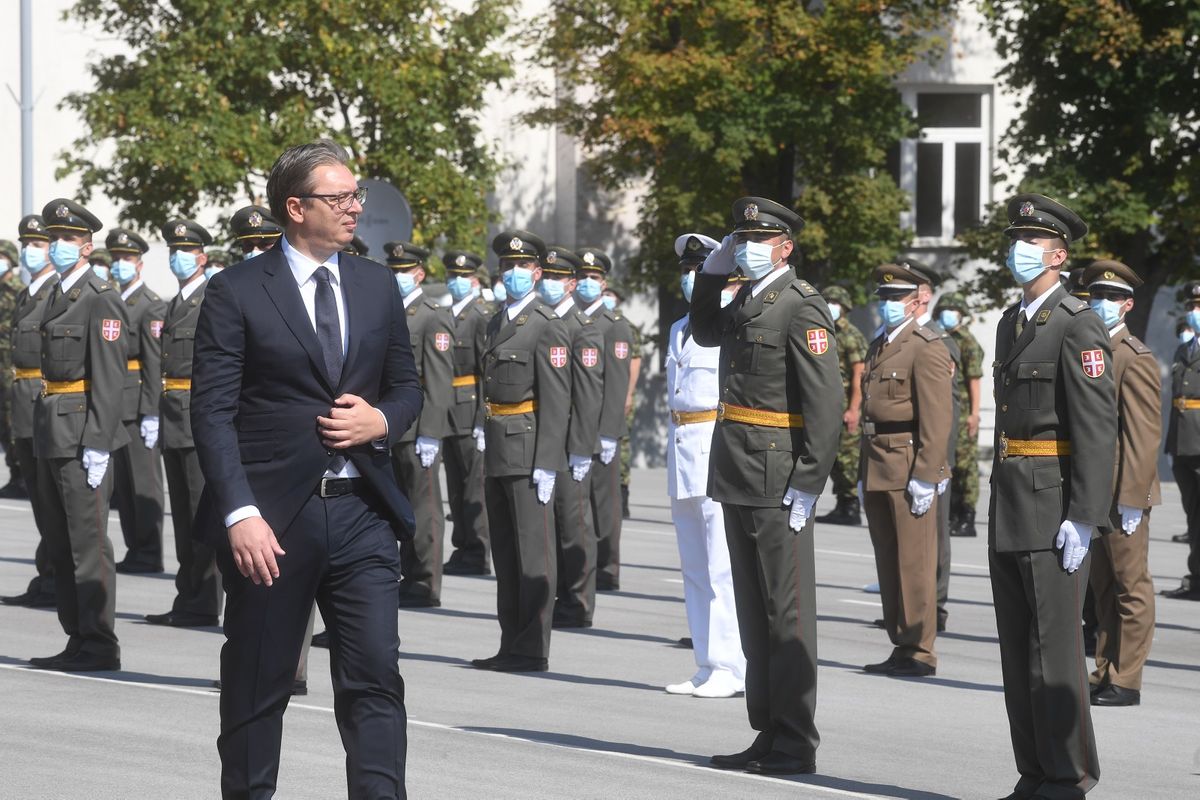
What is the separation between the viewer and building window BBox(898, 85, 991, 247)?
90.1 ft

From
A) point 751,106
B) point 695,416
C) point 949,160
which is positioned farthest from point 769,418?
point 949,160

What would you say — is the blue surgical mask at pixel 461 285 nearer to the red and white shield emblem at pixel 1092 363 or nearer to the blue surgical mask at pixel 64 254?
the blue surgical mask at pixel 64 254

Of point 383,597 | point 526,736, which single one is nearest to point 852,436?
point 526,736

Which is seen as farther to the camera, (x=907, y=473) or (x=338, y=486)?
(x=907, y=473)

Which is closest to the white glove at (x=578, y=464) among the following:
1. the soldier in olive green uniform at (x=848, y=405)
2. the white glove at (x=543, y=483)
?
the white glove at (x=543, y=483)

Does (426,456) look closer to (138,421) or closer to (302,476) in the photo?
(138,421)

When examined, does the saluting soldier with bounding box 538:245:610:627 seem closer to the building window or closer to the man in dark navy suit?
the man in dark navy suit

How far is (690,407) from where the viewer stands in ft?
31.7

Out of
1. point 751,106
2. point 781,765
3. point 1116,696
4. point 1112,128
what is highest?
point 751,106

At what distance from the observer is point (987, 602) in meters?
13.1

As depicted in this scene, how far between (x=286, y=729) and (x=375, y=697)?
2691mm

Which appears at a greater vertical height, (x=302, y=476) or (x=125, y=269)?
(x=125, y=269)

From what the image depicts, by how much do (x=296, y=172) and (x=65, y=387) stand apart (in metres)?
→ 4.59

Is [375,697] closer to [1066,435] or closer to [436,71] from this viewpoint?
[1066,435]
